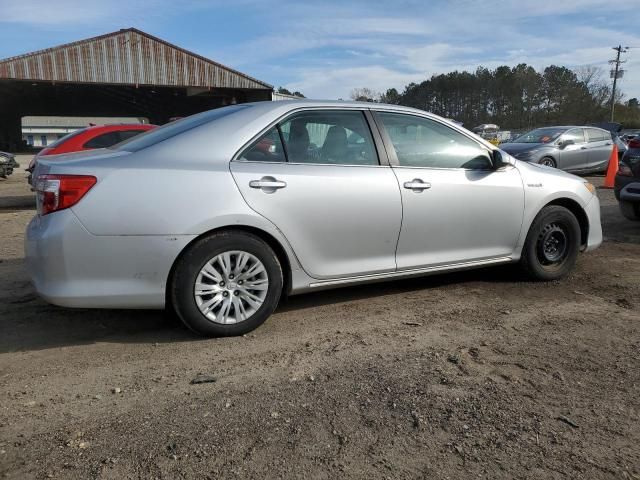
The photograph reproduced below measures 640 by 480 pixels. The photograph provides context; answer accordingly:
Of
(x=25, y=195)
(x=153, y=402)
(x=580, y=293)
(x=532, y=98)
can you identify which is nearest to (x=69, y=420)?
(x=153, y=402)

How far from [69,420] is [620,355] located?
10.8 feet

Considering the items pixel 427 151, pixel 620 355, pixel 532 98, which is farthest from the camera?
pixel 532 98

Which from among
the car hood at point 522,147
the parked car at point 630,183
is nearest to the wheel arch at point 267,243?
the parked car at point 630,183

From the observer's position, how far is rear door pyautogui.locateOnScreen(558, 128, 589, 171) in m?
14.9

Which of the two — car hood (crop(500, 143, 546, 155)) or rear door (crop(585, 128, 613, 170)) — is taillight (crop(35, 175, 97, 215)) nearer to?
car hood (crop(500, 143, 546, 155))

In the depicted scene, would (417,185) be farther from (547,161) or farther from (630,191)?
(547,161)

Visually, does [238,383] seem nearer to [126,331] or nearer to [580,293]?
[126,331]

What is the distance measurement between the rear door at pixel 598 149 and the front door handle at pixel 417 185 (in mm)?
13267

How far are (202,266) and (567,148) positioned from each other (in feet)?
45.8

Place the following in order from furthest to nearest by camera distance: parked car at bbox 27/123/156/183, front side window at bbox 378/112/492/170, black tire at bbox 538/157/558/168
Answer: black tire at bbox 538/157/558/168 < parked car at bbox 27/123/156/183 < front side window at bbox 378/112/492/170

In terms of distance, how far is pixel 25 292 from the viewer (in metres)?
4.81

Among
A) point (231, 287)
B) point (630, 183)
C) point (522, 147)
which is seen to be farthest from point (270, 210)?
point (522, 147)

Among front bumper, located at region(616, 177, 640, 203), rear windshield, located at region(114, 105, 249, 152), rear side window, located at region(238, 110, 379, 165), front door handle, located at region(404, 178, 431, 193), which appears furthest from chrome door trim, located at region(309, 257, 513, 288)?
front bumper, located at region(616, 177, 640, 203)

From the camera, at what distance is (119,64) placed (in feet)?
107
